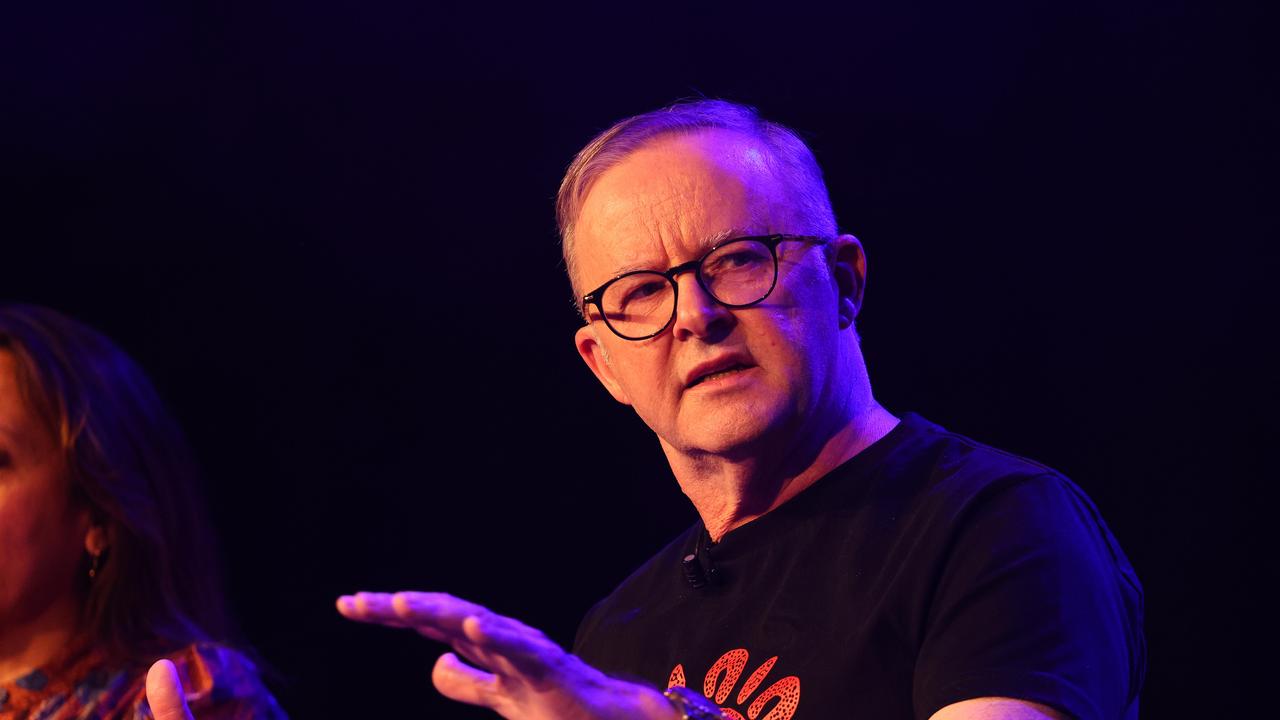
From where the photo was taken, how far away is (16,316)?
2.28 meters

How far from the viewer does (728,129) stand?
181cm

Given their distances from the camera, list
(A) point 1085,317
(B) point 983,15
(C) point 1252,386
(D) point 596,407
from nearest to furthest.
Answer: (C) point 1252,386, (A) point 1085,317, (B) point 983,15, (D) point 596,407

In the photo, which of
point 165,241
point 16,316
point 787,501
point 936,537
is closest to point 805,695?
point 936,537

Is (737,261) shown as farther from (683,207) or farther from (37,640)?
(37,640)

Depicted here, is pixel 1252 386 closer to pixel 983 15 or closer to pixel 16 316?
pixel 983 15

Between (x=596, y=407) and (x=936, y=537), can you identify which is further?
(x=596, y=407)

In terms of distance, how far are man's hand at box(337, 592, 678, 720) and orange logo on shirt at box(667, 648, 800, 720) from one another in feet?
0.98

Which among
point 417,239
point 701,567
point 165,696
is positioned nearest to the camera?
point 165,696

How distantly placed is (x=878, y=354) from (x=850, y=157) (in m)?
0.51

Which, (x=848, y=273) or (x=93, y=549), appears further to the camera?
(x=93, y=549)

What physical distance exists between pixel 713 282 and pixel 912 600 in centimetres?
58

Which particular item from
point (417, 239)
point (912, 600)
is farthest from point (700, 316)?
point (417, 239)

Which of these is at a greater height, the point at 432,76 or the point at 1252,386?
the point at 432,76

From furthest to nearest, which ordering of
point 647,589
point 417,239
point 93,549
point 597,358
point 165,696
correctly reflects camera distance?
point 417,239
point 93,549
point 597,358
point 647,589
point 165,696
